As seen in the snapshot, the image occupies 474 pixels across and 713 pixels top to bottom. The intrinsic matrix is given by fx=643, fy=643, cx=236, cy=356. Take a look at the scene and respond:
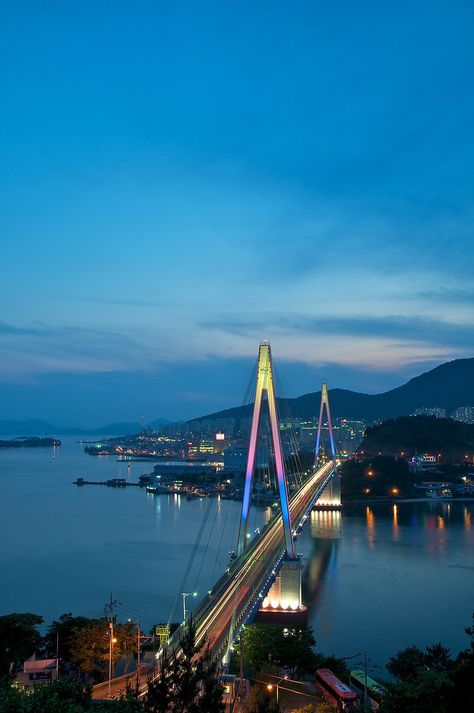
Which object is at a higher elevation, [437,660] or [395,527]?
[437,660]

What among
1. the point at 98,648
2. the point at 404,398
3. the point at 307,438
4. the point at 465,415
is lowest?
the point at 98,648

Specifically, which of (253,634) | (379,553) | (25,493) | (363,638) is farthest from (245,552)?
(25,493)

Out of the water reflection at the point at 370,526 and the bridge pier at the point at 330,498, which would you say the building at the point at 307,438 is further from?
the water reflection at the point at 370,526

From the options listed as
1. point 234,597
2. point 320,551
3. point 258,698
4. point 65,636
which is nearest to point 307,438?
point 320,551

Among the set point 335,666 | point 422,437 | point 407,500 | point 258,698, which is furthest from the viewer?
point 422,437

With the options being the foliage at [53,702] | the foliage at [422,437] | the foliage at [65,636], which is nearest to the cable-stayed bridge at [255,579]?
the foliage at [65,636]

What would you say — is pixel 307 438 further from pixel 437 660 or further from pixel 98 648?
pixel 98 648
